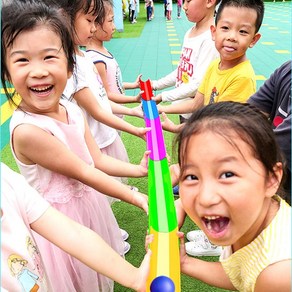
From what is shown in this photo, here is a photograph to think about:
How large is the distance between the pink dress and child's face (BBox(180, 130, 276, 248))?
63cm

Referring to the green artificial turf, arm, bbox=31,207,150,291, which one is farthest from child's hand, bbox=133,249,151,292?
the green artificial turf

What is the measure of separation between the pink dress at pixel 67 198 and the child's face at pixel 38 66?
0.24 feet

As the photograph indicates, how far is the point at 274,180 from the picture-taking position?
3.13ft

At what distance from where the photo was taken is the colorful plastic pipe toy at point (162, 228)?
923 mm

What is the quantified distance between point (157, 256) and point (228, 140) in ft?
1.21

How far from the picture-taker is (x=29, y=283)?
97cm

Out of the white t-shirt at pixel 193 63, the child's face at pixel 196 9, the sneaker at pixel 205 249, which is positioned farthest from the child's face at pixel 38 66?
the sneaker at pixel 205 249

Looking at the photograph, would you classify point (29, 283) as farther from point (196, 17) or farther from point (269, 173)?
point (196, 17)

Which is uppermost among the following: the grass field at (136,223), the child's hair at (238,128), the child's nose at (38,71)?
the child's nose at (38,71)

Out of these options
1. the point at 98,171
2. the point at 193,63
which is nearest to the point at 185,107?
the point at 193,63

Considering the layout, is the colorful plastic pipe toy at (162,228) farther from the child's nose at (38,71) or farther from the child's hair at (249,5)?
the child's hair at (249,5)

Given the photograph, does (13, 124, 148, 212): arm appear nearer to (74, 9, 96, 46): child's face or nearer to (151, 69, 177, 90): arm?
(74, 9, 96, 46): child's face

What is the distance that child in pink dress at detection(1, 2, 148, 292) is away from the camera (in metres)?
1.21

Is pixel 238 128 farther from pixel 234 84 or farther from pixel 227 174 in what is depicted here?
pixel 234 84
